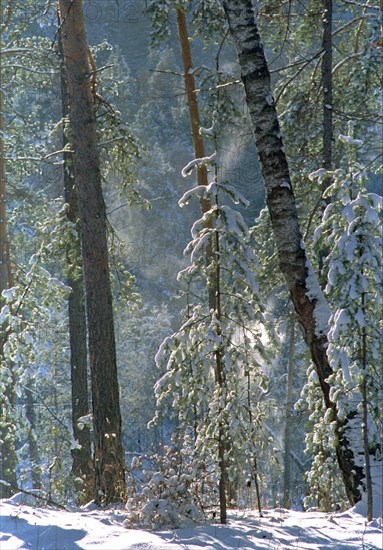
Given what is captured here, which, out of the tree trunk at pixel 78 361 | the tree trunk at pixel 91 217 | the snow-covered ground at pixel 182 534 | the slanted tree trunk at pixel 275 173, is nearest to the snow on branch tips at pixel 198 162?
the slanted tree trunk at pixel 275 173

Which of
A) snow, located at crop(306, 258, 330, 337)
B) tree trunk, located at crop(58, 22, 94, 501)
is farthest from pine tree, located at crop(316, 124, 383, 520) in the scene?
tree trunk, located at crop(58, 22, 94, 501)

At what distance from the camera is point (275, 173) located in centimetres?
555

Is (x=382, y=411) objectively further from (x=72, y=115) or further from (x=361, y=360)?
(x=72, y=115)

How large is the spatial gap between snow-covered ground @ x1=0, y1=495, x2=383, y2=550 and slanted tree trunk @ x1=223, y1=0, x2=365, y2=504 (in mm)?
797

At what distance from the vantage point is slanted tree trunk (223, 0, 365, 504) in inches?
218

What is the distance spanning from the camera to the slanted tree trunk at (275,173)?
5.54 meters

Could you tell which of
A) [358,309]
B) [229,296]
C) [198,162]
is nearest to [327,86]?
[198,162]

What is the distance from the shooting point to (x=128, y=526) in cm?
482

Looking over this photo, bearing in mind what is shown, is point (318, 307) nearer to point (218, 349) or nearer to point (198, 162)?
point (218, 349)

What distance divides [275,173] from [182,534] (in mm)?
2873

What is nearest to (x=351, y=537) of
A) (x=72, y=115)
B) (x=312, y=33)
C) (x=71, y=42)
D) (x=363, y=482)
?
(x=363, y=482)

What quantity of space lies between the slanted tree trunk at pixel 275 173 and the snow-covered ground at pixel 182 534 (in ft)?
2.62

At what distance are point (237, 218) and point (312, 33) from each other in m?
7.25

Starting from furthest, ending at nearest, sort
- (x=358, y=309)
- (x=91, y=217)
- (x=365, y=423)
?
(x=91, y=217), (x=365, y=423), (x=358, y=309)
